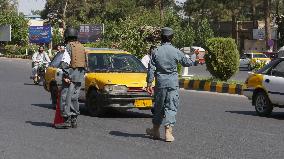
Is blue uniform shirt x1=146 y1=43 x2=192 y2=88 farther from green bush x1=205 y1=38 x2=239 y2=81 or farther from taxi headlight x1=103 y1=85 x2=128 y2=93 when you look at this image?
green bush x1=205 y1=38 x2=239 y2=81

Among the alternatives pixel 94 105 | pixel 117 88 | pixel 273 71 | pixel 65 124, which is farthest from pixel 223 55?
pixel 65 124

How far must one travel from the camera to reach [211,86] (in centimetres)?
2444

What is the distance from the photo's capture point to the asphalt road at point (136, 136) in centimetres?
927

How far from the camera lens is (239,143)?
33.8ft

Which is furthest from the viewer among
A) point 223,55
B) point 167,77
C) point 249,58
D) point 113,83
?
point 249,58

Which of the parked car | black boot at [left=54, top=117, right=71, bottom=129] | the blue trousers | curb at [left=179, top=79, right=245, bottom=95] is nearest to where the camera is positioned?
the blue trousers

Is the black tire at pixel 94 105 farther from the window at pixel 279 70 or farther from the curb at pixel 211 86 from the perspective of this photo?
the curb at pixel 211 86

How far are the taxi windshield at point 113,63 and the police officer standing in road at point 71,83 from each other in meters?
2.53

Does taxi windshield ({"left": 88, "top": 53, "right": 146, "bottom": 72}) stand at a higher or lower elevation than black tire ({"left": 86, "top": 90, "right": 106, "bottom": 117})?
higher

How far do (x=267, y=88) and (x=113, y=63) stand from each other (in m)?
3.35

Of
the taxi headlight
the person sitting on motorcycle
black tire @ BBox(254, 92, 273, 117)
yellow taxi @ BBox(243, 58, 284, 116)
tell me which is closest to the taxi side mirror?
yellow taxi @ BBox(243, 58, 284, 116)

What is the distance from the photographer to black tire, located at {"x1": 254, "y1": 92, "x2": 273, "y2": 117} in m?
14.9

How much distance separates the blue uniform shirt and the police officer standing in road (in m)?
2.06

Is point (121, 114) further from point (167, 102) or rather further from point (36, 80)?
point (36, 80)
